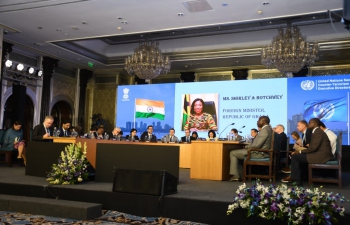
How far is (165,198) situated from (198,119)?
7489mm

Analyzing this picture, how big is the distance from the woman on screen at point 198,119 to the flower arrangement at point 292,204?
25.5ft

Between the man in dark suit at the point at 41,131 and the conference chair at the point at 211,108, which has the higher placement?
the conference chair at the point at 211,108

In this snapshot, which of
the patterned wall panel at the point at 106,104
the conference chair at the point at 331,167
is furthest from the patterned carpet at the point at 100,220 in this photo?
the patterned wall panel at the point at 106,104

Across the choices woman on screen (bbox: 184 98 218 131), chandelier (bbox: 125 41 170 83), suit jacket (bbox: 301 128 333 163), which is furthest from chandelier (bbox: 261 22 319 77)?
woman on screen (bbox: 184 98 218 131)

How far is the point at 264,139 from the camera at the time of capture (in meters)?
5.44

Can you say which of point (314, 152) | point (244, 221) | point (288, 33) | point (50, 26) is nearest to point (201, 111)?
point (288, 33)

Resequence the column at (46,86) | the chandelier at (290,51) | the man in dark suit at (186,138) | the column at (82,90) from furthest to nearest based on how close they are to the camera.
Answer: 1. the column at (82,90)
2. the column at (46,86)
3. the man in dark suit at (186,138)
4. the chandelier at (290,51)

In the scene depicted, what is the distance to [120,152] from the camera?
16.5 feet

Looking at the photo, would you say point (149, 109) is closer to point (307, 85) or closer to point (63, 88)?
point (63, 88)

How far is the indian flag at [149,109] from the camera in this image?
39.3ft

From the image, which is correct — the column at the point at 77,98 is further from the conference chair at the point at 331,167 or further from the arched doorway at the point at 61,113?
the conference chair at the point at 331,167

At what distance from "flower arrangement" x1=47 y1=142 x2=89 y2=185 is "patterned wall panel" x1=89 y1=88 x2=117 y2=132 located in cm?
793

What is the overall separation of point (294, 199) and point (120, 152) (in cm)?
255

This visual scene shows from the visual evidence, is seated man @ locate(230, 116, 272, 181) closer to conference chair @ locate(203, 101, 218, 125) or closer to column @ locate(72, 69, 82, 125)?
conference chair @ locate(203, 101, 218, 125)
